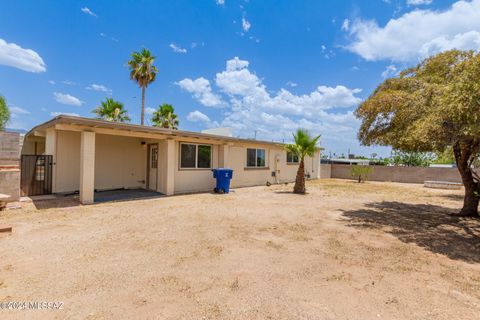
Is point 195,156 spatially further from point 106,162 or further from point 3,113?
point 3,113

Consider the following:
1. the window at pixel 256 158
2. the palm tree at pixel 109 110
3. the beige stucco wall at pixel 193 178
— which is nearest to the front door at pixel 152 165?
the beige stucco wall at pixel 193 178

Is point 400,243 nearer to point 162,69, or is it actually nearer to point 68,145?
point 68,145

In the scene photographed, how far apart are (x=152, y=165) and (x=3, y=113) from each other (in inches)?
874

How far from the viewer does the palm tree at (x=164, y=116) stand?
2236 centimetres

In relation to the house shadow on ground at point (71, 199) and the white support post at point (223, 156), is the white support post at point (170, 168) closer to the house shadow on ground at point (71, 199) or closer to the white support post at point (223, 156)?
the house shadow on ground at point (71, 199)

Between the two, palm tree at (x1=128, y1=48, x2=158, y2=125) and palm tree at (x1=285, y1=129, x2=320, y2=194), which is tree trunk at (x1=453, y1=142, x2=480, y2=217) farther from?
palm tree at (x1=128, y1=48, x2=158, y2=125)

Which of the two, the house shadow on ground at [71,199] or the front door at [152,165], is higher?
the front door at [152,165]

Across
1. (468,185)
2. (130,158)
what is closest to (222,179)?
(130,158)

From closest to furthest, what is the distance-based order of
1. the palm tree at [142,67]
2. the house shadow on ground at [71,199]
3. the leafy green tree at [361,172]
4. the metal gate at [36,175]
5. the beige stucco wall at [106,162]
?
the house shadow on ground at [71,199], the metal gate at [36,175], the beige stucco wall at [106,162], the leafy green tree at [361,172], the palm tree at [142,67]

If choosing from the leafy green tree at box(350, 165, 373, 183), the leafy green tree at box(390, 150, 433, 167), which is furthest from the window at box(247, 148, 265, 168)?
the leafy green tree at box(390, 150, 433, 167)

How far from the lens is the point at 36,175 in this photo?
8.80 meters

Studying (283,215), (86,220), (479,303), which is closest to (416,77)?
(283,215)

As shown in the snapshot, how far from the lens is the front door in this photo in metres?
10.8

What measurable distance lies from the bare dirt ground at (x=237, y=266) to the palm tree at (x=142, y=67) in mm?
16627
